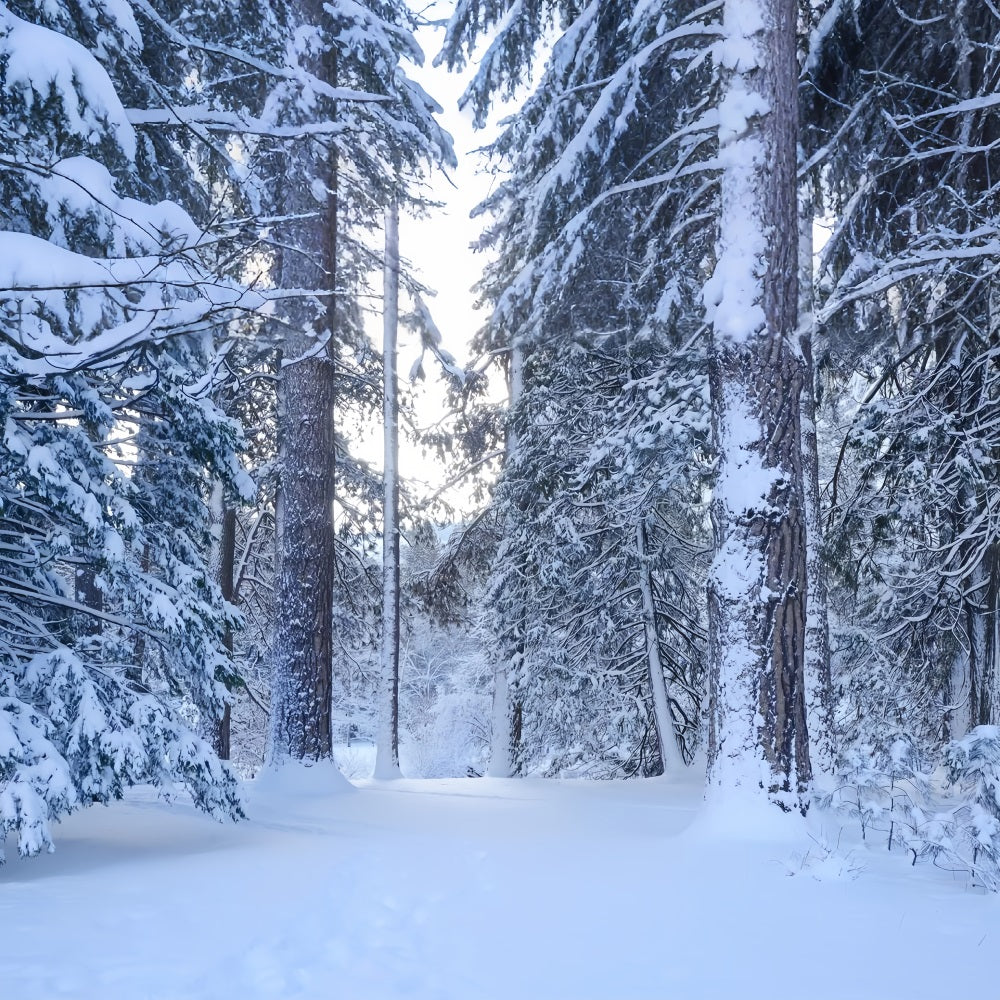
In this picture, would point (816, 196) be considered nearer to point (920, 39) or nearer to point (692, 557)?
point (920, 39)

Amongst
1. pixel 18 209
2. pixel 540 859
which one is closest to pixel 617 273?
pixel 18 209

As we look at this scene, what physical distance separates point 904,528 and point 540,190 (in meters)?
5.37

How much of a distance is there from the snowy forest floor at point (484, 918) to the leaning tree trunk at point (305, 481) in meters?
2.85

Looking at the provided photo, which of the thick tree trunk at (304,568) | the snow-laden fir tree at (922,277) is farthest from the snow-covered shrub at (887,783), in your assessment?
the thick tree trunk at (304,568)

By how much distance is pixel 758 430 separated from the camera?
5.75 meters

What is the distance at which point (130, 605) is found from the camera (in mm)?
5633

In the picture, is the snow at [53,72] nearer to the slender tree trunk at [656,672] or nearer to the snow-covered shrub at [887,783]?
the snow-covered shrub at [887,783]

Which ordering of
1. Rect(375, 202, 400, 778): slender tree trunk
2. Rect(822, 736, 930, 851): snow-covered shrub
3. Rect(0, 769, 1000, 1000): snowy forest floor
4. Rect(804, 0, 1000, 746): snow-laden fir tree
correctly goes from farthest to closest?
Rect(375, 202, 400, 778): slender tree trunk → Rect(804, 0, 1000, 746): snow-laden fir tree → Rect(822, 736, 930, 851): snow-covered shrub → Rect(0, 769, 1000, 1000): snowy forest floor

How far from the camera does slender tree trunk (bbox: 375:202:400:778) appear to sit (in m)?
13.2

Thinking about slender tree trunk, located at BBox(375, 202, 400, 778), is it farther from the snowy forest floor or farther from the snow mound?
the snowy forest floor

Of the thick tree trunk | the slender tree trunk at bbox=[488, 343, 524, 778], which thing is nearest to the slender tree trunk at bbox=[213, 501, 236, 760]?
the thick tree trunk

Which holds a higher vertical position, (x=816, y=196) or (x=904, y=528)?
(x=816, y=196)

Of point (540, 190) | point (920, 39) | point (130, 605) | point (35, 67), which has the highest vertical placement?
point (920, 39)

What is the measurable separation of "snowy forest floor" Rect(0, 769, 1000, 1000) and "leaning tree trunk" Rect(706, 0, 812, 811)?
594 millimetres
